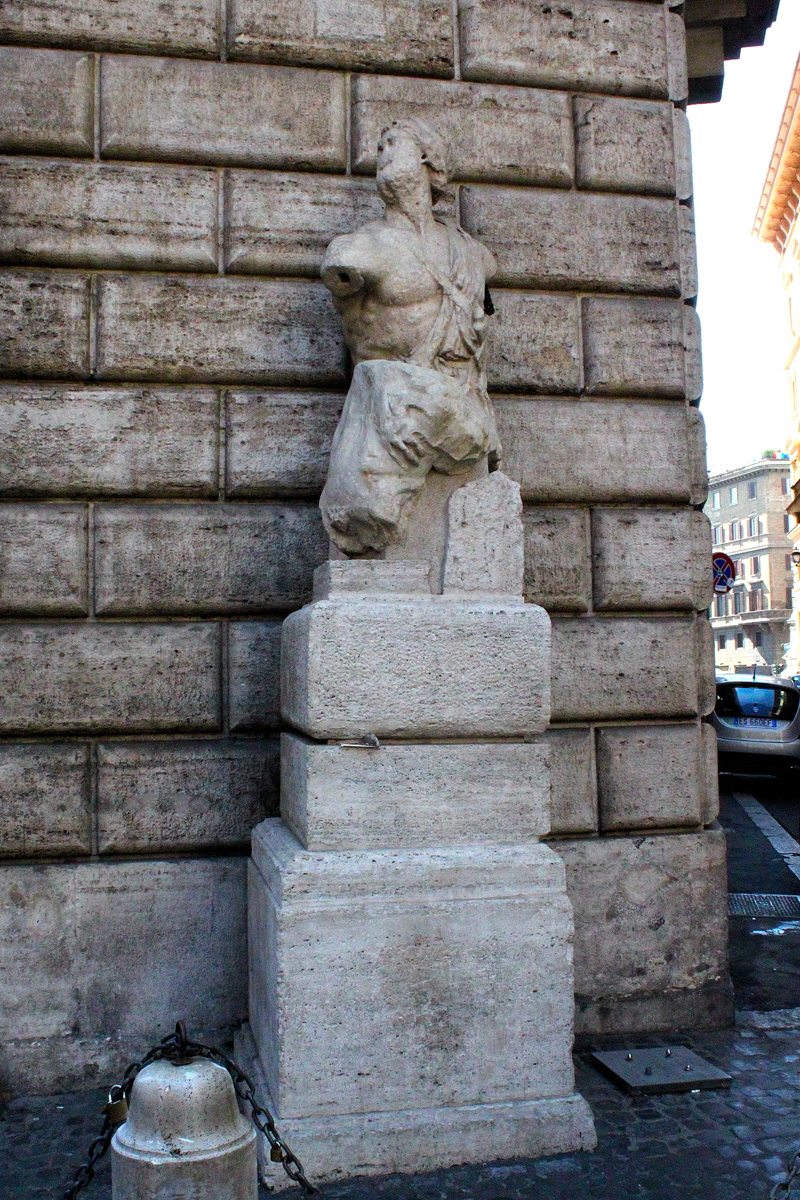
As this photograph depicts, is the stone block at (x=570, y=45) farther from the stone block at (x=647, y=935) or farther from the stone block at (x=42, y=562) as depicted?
the stone block at (x=647, y=935)

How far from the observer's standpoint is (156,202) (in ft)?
16.0

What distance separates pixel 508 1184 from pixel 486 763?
1339mm

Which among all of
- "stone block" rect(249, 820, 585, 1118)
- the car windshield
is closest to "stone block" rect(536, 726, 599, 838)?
"stone block" rect(249, 820, 585, 1118)

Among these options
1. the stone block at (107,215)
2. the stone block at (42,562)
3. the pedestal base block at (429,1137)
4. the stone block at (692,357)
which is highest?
the stone block at (107,215)

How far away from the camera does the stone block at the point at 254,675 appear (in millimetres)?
4781

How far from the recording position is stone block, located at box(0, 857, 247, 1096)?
14.6 ft

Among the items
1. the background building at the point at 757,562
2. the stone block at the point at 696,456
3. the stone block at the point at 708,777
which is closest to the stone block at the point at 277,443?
the stone block at the point at 696,456

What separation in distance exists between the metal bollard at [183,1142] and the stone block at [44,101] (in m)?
4.05

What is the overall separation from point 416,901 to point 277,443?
7.31ft

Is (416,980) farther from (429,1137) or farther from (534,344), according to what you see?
(534,344)

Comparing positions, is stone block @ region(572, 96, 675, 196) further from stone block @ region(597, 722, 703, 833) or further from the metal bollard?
the metal bollard

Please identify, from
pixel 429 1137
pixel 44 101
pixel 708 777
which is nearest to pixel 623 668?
pixel 708 777

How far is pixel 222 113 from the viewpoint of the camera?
495 cm

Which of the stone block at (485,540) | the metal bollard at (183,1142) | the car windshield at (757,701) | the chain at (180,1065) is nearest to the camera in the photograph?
the metal bollard at (183,1142)
